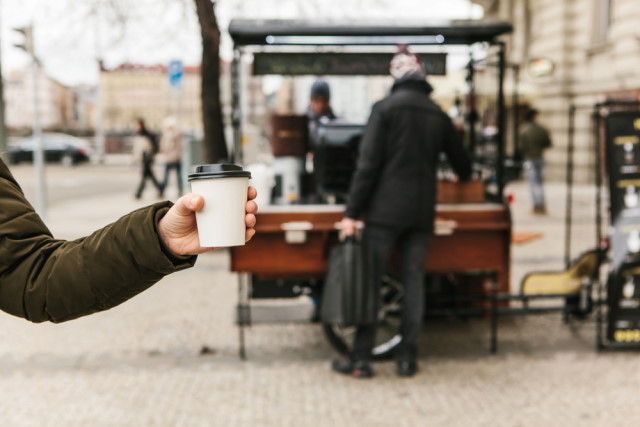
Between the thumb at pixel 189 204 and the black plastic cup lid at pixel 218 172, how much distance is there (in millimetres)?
46

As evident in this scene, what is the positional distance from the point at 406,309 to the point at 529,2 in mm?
20600

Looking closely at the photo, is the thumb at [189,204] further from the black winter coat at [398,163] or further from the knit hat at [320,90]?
the knit hat at [320,90]

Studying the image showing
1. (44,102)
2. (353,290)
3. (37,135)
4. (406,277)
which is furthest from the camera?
(44,102)

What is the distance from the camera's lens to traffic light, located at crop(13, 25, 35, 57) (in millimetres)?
11992

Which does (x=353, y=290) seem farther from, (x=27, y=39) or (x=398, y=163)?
(x=27, y=39)

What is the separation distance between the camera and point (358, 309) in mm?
4801

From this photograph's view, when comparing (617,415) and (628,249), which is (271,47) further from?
(617,415)

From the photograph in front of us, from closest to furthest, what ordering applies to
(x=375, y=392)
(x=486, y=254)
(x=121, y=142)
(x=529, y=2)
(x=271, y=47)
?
(x=375, y=392) → (x=486, y=254) → (x=271, y=47) → (x=529, y=2) → (x=121, y=142)

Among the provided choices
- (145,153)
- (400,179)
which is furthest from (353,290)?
(145,153)

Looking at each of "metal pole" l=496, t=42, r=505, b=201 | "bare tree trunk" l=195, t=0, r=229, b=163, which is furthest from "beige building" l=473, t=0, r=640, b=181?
"metal pole" l=496, t=42, r=505, b=201

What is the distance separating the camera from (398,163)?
4848 mm

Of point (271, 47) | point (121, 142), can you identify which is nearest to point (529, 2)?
point (271, 47)

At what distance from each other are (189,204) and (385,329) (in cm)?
452

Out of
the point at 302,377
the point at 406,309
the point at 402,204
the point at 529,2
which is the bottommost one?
the point at 302,377
